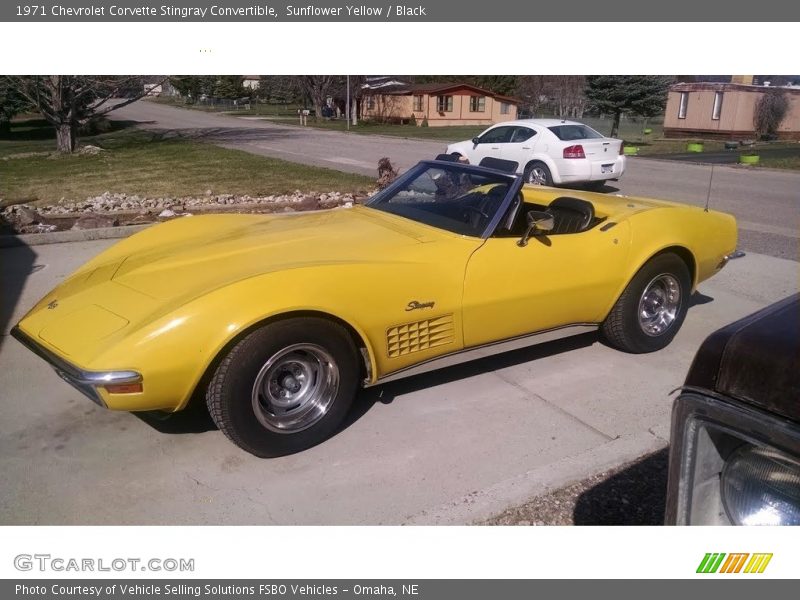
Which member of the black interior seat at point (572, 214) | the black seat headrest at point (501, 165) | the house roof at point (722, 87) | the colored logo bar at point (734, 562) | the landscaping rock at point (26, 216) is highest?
the house roof at point (722, 87)

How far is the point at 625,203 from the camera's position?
487 centimetres

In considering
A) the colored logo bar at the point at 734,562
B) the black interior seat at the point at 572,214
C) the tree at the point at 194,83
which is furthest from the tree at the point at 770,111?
the colored logo bar at the point at 734,562

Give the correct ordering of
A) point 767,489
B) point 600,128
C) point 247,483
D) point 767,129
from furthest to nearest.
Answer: point 600,128 < point 767,129 < point 247,483 < point 767,489

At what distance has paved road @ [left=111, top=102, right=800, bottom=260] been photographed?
945 centimetres

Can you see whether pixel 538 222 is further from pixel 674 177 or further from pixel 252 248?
pixel 674 177

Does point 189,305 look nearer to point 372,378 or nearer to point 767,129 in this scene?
point 372,378

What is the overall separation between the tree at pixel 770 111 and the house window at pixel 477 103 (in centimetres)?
1840

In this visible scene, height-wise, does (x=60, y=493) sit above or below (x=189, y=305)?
below

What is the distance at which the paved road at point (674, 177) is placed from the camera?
9450 millimetres

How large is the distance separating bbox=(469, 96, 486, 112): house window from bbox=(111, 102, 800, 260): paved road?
16183 mm

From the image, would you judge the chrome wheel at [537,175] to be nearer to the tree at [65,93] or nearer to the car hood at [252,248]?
the car hood at [252,248]

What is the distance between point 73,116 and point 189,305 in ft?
71.3

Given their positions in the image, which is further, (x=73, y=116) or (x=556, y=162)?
(x=73, y=116)

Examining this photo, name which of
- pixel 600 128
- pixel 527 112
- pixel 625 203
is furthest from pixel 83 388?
pixel 527 112
